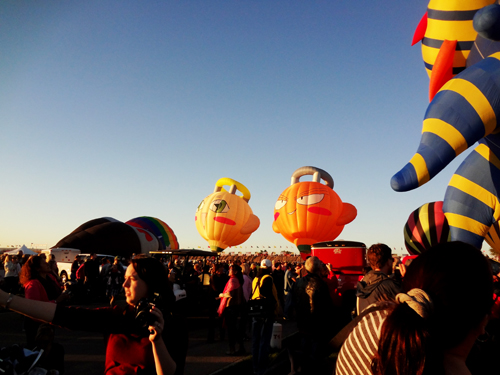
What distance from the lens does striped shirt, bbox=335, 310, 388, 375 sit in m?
1.31

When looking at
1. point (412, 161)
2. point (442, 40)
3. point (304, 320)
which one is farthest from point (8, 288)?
point (442, 40)

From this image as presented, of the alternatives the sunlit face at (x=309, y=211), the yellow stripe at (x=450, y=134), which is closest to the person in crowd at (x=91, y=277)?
the sunlit face at (x=309, y=211)

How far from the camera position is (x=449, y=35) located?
378 inches

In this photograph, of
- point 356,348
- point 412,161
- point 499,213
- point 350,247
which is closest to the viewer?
point 356,348

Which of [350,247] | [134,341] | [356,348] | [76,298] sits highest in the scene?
[356,348]

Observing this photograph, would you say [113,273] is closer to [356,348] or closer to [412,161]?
[412,161]

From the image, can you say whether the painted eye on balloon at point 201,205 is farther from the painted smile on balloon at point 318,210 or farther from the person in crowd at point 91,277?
the person in crowd at point 91,277

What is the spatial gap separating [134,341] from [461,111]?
8422 mm

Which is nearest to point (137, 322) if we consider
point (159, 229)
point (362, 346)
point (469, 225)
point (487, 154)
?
point (362, 346)

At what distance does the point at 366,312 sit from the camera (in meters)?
1.39

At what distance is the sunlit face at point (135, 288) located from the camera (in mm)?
2168

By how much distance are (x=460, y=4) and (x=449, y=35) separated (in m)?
0.70

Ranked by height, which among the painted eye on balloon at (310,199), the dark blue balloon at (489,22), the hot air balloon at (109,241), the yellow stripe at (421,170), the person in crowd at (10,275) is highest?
the dark blue balloon at (489,22)

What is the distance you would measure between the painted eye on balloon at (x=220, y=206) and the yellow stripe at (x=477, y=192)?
18.8 metres
